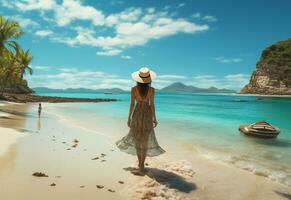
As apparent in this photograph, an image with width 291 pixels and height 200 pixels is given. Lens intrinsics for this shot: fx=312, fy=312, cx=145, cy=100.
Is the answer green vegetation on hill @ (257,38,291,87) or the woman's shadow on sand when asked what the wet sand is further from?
green vegetation on hill @ (257,38,291,87)

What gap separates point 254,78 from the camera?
157625 millimetres

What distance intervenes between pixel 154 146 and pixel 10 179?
135 inches

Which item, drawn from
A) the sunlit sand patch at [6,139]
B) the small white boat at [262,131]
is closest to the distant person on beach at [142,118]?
the sunlit sand patch at [6,139]

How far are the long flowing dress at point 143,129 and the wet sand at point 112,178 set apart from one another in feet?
2.30

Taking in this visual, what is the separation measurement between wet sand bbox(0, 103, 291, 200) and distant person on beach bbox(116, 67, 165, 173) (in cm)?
70

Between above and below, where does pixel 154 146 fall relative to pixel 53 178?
above

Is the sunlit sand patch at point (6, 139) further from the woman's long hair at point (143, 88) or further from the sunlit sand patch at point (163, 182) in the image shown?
the woman's long hair at point (143, 88)

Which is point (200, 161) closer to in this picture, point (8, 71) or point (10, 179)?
point (10, 179)

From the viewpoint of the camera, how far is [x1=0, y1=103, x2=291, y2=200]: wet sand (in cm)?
651

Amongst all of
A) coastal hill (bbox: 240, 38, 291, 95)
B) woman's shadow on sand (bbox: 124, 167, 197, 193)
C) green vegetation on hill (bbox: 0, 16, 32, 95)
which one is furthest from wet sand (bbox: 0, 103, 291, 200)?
coastal hill (bbox: 240, 38, 291, 95)

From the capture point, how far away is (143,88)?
296 inches

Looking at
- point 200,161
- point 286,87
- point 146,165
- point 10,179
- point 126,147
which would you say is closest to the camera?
point 10,179

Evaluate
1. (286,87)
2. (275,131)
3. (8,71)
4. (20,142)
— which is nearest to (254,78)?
(286,87)

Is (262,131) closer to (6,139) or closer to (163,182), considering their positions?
(163,182)
